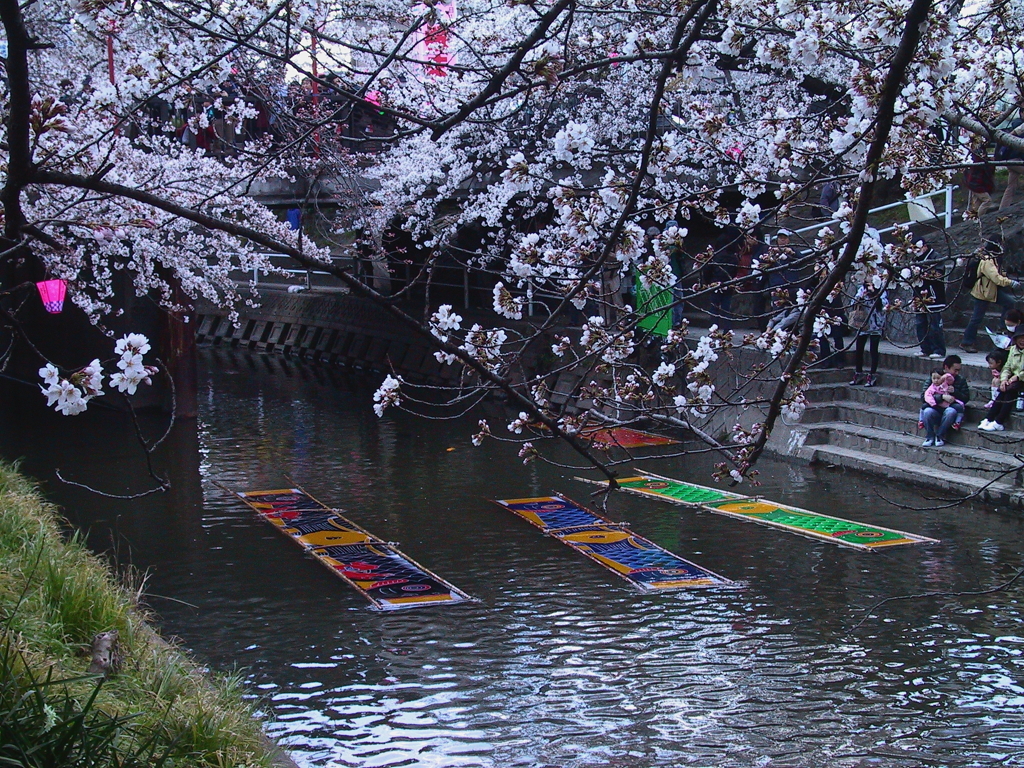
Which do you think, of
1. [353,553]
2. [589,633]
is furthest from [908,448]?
[353,553]

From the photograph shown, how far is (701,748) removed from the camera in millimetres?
6414

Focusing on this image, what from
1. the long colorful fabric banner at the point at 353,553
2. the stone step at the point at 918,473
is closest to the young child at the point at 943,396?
the stone step at the point at 918,473

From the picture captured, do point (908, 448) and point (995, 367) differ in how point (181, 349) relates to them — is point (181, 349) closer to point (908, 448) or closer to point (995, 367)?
point (908, 448)

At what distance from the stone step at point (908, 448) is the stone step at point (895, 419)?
8cm

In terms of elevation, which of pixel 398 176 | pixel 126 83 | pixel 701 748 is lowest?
pixel 701 748

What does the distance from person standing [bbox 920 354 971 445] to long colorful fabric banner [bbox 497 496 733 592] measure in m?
4.60

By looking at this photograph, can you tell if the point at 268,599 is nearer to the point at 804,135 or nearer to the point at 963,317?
the point at 804,135

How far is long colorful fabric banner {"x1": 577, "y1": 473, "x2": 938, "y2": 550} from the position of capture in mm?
10813

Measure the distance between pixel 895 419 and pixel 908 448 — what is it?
0.99 meters

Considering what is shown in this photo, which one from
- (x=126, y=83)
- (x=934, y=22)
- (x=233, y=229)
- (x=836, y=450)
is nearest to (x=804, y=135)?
(x=934, y=22)

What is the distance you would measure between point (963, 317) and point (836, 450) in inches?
158

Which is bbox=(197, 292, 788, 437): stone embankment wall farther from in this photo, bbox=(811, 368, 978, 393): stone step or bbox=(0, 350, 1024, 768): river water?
bbox=(0, 350, 1024, 768): river water

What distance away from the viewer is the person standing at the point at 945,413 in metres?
13.3

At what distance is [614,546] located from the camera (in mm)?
10781
